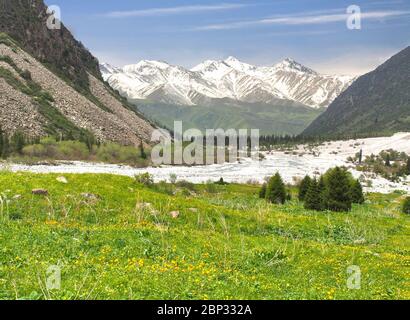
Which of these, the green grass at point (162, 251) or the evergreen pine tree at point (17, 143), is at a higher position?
the evergreen pine tree at point (17, 143)

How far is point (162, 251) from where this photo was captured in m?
23.1

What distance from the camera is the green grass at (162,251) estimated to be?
659 inches

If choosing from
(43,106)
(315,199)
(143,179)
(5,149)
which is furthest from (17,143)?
(315,199)

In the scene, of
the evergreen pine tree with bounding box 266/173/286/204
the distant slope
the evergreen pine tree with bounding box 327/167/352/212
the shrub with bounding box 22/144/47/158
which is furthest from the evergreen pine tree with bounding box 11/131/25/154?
the evergreen pine tree with bounding box 327/167/352/212

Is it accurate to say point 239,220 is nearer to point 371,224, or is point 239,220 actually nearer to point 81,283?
point 371,224

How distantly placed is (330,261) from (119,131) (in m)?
164

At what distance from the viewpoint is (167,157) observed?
17100cm

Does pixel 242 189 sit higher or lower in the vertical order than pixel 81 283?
lower

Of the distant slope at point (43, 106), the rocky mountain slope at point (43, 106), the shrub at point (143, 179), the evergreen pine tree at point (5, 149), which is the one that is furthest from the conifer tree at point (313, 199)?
the rocky mountain slope at point (43, 106)

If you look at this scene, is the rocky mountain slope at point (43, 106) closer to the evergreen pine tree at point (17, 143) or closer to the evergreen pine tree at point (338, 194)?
the evergreen pine tree at point (17, 143)

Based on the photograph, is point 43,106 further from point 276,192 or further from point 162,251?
point 162,251

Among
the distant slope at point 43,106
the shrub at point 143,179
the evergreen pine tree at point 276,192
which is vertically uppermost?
the distant slope at point 43,106

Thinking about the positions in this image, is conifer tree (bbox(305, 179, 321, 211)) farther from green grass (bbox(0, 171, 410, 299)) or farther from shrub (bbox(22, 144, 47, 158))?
shrub (bbox(22, 144, 47, 158))

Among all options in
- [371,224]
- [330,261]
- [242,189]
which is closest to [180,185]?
[242,189]
